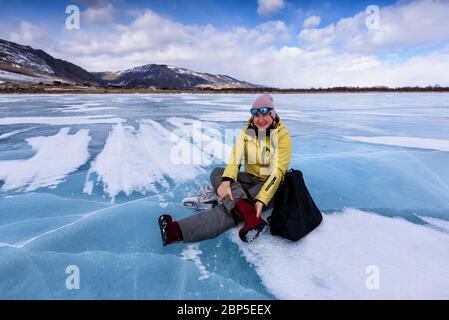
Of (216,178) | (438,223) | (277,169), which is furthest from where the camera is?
(216,178)

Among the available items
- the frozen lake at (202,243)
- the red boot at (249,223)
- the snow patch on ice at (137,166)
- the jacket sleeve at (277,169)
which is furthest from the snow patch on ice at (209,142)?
the red boot at (249,223)

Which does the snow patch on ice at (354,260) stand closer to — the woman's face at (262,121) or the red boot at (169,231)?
the red boot at (169,231)

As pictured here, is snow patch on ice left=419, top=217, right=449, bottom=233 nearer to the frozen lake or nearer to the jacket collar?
the frozen lake

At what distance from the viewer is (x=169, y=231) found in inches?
90.0

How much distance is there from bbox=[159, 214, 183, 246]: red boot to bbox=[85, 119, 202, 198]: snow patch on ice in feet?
3.91

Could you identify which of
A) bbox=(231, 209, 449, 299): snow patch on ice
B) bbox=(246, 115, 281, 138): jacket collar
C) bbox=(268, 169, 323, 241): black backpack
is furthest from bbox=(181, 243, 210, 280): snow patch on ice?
bbox=(246, 115, 281, 138): jacket collar

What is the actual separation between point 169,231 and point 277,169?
44.3 inches

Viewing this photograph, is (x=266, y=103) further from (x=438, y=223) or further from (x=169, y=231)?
(x=438, y=223)

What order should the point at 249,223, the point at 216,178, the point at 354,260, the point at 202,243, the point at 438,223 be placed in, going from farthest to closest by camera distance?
1. the point at 216,178
2. the point at 438,223
3. the point at 202,243
4. the point at 249,223
5. the point at 354,260

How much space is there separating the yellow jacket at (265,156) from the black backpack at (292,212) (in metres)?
0.11

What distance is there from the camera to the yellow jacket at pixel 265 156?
8.17ft

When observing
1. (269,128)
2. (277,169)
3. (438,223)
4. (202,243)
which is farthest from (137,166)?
(438,223)
